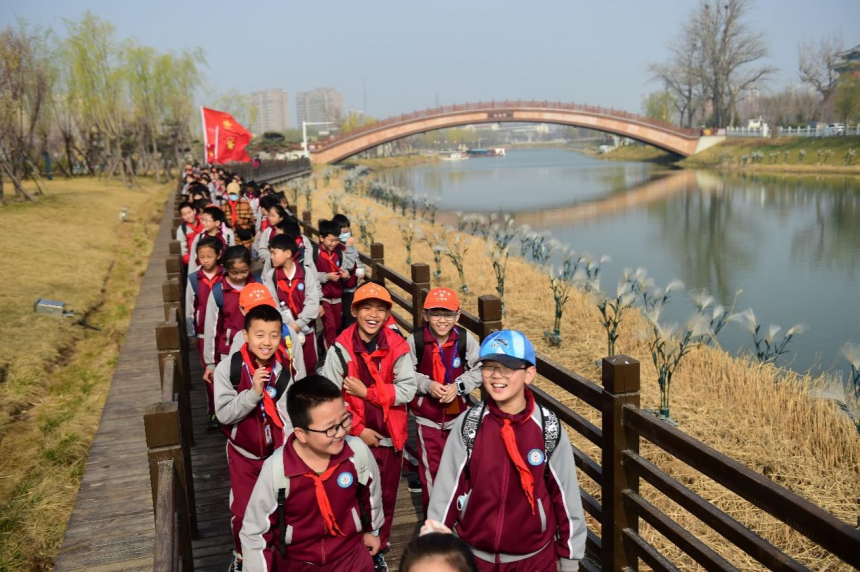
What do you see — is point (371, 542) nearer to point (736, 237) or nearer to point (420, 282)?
point (420, 282)

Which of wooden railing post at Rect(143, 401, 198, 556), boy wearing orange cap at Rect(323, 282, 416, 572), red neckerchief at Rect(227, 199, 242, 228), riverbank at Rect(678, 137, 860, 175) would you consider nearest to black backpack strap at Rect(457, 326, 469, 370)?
boy wearing orange cap at Rect(323, 282, 416, 572)

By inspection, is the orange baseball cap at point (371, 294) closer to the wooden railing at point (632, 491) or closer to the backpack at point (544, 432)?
the wooden railing at point (632, 491)

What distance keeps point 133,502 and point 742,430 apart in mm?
4645

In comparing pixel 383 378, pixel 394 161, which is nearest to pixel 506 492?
pixel 383 378

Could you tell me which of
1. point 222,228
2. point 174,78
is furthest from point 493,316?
point 174,78

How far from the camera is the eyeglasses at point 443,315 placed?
12.0 ft

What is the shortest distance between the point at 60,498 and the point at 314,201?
21317 mm

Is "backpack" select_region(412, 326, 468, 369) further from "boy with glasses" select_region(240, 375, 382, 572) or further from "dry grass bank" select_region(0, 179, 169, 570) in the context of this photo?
"dry grass bank" select_region(0, 179, 169, 570)

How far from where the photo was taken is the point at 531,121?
50.2 m

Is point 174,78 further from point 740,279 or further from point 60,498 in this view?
point 60,498

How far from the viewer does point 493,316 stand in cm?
428

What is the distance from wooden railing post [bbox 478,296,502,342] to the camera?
425 cm

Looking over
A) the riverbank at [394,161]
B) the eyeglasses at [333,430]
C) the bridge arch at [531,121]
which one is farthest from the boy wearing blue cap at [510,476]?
the riverbank at [394,161]

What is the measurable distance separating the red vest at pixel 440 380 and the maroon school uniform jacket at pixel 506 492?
1.18 m
